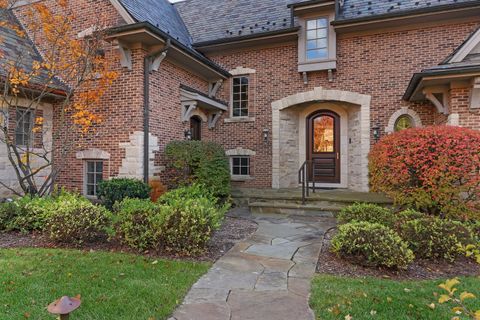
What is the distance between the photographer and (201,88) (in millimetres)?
10484

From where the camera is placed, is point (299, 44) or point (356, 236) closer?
point (356, 236)

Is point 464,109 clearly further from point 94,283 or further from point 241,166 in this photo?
point 94,283

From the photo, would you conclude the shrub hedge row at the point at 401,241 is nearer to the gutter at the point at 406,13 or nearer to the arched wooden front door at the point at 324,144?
the arched wooden front door at the point at 324,144

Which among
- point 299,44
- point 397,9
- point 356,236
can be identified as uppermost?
point 397,9

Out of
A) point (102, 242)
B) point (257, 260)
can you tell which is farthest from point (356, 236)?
point (102, 242)

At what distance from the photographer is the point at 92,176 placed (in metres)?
8.69

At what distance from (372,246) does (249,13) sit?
9.88 m

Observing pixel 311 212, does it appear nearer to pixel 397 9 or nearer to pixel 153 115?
pixel 153 115

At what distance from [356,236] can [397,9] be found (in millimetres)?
7831

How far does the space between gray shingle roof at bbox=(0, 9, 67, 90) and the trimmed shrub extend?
7.43 meters

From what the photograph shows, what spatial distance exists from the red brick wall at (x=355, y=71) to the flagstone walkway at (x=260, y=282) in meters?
5.34

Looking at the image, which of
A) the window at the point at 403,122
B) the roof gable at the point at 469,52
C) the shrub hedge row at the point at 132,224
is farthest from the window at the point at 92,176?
the roof gable at the point at 469,52

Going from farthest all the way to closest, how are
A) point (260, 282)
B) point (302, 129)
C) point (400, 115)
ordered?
1. point (302, 129)
2. point (400, 115)
3. point (260, 282)

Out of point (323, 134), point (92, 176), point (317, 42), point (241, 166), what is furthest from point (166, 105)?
point (323, 134)
